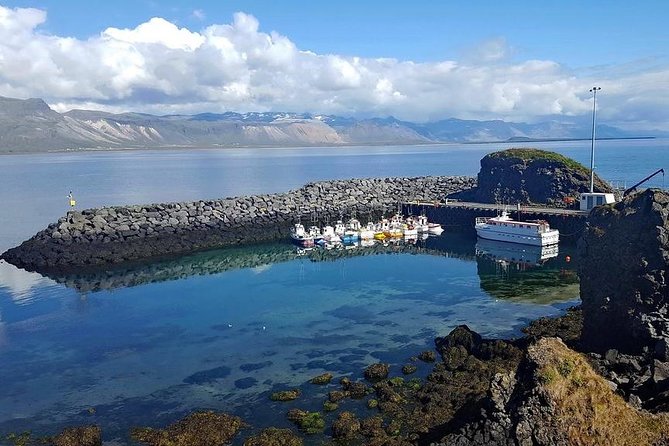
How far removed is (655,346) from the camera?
23.5m

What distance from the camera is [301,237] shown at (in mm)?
62844

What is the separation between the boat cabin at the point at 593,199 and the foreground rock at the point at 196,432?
53210 millimetres

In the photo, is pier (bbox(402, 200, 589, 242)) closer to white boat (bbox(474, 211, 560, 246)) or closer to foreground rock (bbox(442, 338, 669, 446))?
white boat (bbox(474, 211, 560, 246))

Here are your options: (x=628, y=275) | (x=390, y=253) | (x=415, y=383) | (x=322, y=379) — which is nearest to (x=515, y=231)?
(x=390, y=253)

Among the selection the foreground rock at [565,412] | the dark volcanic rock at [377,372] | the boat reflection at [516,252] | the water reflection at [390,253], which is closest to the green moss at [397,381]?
the dark volcanic rock at [377,372]

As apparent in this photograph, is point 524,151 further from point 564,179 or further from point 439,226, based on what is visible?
point 439,226

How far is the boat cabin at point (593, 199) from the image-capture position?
63156mm

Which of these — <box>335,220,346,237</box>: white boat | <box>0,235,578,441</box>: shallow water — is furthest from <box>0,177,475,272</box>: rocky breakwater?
<box>335,220,346,237</box>: white boat

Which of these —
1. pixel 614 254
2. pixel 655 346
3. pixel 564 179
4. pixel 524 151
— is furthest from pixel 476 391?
pixel 524 151

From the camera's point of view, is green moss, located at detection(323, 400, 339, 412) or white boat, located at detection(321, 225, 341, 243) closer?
green moss, located at detection(323, 400, 339, 412)

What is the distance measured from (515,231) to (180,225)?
3550 centimetres

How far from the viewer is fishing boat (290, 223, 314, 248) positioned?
6222cm

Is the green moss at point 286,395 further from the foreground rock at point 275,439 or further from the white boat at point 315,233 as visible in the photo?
the white boat at point 315,233

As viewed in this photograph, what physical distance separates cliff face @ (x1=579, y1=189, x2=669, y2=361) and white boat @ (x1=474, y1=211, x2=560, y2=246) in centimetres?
3088
